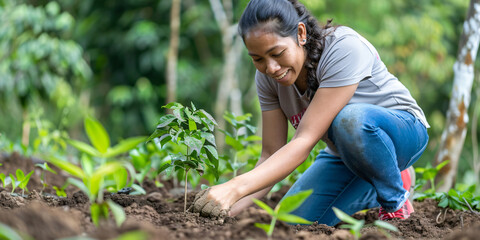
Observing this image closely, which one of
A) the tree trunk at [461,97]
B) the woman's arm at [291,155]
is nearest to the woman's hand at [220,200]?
the woman's arm at [291,155]

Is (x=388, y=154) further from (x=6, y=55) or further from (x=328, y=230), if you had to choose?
(x=6, y=55)

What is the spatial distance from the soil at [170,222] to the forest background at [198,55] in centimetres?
538

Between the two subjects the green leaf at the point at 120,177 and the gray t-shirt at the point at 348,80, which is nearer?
the green leaf at the point at 120,177

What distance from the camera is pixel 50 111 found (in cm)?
957

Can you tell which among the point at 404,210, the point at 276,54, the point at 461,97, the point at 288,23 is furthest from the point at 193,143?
the point at 461,97

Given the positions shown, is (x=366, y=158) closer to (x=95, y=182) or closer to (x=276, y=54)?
(x=276, y=54)

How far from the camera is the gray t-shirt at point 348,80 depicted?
185 cm

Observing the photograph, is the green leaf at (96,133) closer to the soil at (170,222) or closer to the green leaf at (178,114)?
the soil at (170,222)

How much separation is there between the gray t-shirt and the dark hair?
39 mm

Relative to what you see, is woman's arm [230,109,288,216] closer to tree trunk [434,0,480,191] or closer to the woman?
the woman

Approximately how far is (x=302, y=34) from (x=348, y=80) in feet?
0.86

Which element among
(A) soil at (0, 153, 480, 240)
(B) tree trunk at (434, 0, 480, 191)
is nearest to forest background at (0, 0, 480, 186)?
(B) tree trunk at (434, 0, 480, 191)

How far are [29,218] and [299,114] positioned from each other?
134 centimetres

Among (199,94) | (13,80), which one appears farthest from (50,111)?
(13,80)
